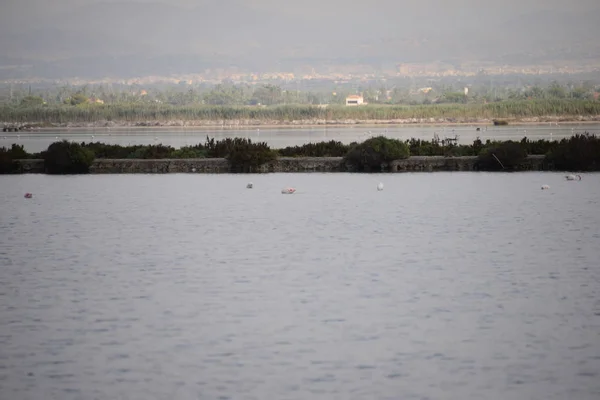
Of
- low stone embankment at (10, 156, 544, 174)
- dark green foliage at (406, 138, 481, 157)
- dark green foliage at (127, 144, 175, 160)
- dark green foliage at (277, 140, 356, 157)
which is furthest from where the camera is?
dark green foliage at (127, 144, 175, 160)

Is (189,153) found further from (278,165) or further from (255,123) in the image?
(255,123)

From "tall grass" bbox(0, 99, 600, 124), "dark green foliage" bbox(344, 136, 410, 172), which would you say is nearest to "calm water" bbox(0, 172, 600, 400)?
"dark green foliage" bbox(344, 136, 410, 172)

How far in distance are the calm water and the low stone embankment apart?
792 cm

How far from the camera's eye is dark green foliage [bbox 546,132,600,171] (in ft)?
96.8

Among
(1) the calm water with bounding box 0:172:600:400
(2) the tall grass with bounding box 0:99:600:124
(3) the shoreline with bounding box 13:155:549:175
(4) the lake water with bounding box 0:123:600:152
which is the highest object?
(2) the tall grass with bounding box 0:99:600:124

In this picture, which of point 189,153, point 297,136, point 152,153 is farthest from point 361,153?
point 297,136

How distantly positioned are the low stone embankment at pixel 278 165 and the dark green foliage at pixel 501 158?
269 millimetres

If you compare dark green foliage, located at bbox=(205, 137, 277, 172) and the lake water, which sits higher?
the lake water

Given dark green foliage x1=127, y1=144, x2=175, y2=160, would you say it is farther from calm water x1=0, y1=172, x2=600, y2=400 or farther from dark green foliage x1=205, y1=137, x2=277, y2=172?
calm water x1=0, y1=172, x2=600, y2=400

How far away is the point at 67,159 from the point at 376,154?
29.6ft

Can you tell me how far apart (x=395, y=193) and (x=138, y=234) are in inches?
326

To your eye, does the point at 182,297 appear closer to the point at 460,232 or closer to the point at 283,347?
the point at 283,347

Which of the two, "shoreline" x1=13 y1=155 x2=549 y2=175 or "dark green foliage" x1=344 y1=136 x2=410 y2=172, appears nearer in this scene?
Result: "dark green foliage" x1=344 y1=136 x2=410 y2=172

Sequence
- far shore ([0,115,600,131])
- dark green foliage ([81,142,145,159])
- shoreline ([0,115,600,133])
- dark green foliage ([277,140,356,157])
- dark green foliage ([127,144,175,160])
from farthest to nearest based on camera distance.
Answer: shoreline ([0,115,600,133])
far shore ([0,115,600,131])
dark green foliage ([81,142,145,159])
dark green foliage ([127,144,175,160])
dark green foliage ([277,140,356,157])
